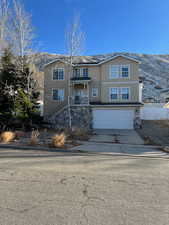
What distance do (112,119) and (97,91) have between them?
467cm

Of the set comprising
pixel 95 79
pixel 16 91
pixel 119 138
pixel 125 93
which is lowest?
pixel 119 138

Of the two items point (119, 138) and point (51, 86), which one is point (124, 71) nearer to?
point (51, 86)

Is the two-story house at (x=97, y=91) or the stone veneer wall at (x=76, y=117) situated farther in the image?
the stone veneer wall at (x=76, y=117)

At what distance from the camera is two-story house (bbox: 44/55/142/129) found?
755 inches

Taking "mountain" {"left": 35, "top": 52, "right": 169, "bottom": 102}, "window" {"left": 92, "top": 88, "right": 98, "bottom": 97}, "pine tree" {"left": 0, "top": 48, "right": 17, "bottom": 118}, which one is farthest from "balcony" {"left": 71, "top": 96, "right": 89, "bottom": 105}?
"mountain" {"left": 35, "top": 52, "right": 169, "bottom": 102}

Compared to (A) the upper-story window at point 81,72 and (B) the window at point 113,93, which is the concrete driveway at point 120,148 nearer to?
(B) the window at point 113,93

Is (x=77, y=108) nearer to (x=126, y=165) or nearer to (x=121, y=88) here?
(x=121, y=88)

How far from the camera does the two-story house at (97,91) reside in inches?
755

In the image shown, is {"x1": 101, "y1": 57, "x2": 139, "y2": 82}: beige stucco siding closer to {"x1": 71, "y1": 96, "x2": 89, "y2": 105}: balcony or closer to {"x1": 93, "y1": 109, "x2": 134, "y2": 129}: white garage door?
{"x1": 71, "y1": 96, "x2": 89, "y2": 105}: balcony

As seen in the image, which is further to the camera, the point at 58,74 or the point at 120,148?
the point at 58,74

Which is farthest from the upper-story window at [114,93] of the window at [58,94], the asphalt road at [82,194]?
the asphalt road at [82,194]

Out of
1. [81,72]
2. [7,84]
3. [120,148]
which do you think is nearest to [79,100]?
[81,72]

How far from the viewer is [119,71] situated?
67.5 ft

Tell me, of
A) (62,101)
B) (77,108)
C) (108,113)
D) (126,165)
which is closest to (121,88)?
(108,113)
